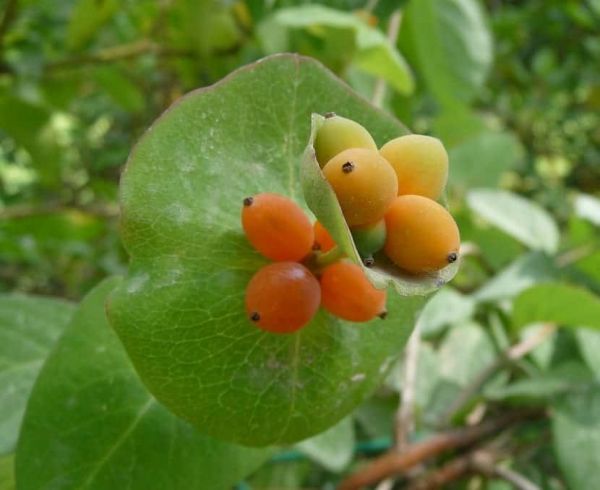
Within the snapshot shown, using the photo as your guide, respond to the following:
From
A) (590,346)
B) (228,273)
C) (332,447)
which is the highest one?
(228,273)

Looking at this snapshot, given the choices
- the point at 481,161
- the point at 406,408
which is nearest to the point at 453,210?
the point at 481,161

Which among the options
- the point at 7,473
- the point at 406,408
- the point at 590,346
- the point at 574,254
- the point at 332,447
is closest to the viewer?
the point at 7,473

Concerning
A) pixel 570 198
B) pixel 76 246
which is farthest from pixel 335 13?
pixel 570 198

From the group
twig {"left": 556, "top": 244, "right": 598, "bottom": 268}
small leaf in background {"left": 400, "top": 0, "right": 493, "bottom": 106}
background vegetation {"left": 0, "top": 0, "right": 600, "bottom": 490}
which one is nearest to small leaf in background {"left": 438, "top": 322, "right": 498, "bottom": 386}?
background vegetation {"left": 0, "top": 0, "right": 600, "bottom": 490}

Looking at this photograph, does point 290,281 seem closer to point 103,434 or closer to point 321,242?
point 321,242

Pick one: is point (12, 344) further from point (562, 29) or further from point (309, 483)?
point (562, 29)

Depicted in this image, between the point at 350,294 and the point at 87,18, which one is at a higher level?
the point at 350,294

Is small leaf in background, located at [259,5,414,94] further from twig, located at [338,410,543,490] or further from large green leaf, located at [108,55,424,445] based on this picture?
twig, located at [338,410,543,490]
